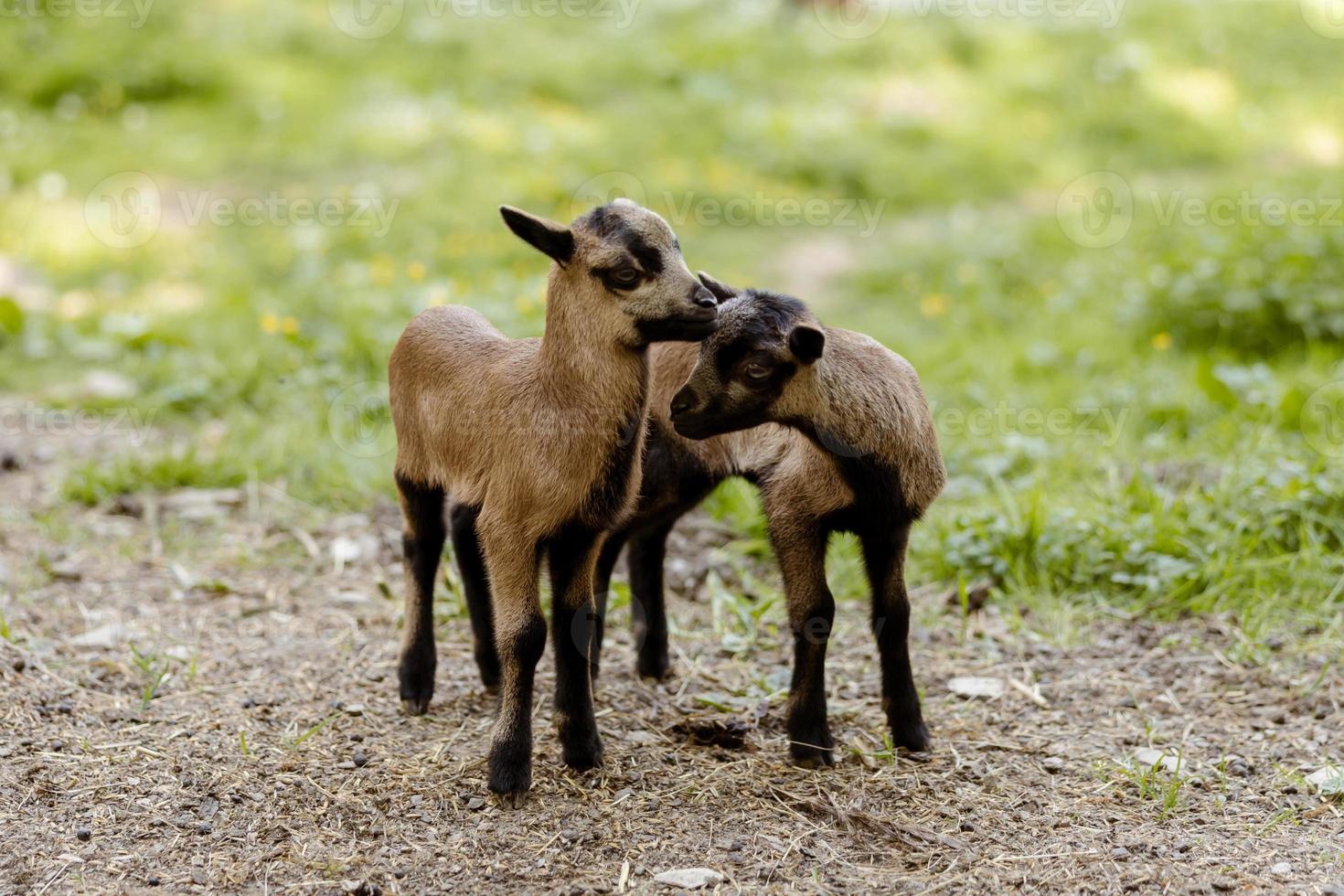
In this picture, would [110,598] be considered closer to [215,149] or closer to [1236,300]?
[1236,300]

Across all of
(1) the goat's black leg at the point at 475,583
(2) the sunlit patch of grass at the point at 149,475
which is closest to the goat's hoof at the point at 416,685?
(1) the goat's black leg at the point at 475,583

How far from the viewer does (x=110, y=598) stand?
16.6 feet

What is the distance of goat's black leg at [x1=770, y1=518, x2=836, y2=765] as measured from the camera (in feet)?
12.6

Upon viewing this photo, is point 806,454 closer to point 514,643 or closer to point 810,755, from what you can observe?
point 810,755

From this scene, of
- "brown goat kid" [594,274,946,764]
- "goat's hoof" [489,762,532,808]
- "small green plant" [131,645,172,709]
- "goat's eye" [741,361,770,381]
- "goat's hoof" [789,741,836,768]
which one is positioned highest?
"goat's eye" [741,361,770,381]

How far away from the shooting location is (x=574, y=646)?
12.4ft

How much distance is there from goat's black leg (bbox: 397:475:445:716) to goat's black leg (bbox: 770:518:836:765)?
3.82 feet

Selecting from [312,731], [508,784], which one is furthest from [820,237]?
[508,784]

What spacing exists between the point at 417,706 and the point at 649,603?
0.91 m

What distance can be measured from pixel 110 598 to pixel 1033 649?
3.74m

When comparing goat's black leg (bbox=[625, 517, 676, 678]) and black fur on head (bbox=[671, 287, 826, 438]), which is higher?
black fur on head (bbox=[671, 287, 826, 438])

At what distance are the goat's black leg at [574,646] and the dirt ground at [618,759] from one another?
0.12 m

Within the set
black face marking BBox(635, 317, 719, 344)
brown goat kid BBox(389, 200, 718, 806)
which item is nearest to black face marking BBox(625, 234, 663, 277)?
brown goat kid BBox(389, 200, 718, 806)

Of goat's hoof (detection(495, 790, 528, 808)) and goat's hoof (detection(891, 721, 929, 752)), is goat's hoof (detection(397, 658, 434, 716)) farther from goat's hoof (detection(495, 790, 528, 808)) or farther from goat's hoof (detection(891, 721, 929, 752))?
goat's hoof (detection(891, 721, 929, 752))
